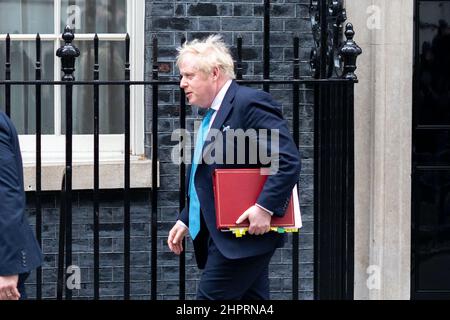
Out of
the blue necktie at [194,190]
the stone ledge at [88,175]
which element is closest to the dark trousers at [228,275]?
the blue necktie at [194,190]

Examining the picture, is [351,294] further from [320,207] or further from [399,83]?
[399,83]

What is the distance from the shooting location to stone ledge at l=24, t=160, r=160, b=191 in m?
6.82

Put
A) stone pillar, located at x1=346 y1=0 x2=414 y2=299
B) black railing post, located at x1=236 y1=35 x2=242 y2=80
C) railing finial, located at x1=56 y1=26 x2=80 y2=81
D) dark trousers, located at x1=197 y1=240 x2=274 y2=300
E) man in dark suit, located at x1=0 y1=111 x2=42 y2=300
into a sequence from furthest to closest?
1. stone pillar, located at x1=346 y1=0 x2=414 y2=299
2. black railing post, located at x1=236 y1=35 x2=242 y2=80
3. railing finial, located at x1=56 y1=26 x2=80 y2=81
4. dark trousers, located at x1=197 y1=240 x2=274 y2=300
5. man in dark suit, located at x1=0 y1=111 x2=42 y2=300

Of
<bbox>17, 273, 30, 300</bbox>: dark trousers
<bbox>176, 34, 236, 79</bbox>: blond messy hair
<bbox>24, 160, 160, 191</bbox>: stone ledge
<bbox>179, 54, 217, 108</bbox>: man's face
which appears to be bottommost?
<bbox>17, 273, 30, 300</bbox>: dark trousers

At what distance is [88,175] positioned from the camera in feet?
22.6

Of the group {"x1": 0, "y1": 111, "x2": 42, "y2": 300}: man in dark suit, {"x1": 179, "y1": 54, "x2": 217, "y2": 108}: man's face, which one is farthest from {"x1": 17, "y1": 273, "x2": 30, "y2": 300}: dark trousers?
{"x1": 179, "y1": 54, "x2": 217, "y2": 108}: man's face

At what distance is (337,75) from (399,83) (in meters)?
1.16

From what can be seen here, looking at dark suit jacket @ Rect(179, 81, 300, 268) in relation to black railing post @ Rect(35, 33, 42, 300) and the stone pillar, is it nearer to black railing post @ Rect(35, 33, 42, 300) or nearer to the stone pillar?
black railing post @ Rect(35, 33, 42, 300)

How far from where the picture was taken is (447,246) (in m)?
7.37

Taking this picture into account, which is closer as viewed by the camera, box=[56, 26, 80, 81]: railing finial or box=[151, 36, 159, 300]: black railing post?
box=[56, 26, 80, 81]: railing finial

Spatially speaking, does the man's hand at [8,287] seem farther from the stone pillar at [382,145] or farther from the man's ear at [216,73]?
the stone pillar at [382,145]

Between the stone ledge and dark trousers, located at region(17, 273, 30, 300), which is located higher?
the stone ledge

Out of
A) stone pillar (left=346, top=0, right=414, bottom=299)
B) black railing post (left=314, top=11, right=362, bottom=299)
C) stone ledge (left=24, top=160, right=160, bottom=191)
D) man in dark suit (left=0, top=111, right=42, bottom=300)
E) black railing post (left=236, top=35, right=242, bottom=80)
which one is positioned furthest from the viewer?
stone pillar (left=346, top=0, right=414, bottom=299)
